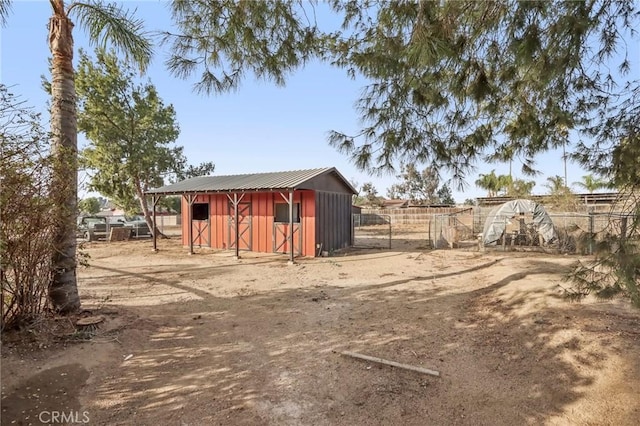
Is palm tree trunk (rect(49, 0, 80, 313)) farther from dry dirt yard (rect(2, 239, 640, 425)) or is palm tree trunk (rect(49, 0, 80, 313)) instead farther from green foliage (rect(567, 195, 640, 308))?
green foliage (rect(567, 195, 640, 308))

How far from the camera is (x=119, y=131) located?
55.9 ft

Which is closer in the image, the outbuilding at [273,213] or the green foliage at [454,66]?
the green foliage at [454,66]

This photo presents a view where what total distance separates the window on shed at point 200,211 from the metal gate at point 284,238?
3.93 metres

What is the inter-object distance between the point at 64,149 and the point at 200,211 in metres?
10.8

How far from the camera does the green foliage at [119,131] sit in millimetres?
16469

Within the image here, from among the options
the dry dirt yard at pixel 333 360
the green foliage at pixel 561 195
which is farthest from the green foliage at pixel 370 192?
the dry dirt yard at pixel 333 360

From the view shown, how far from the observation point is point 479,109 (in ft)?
12.8

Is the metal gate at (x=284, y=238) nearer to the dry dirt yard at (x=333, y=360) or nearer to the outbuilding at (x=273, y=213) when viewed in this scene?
the outbuilding at (x=273, y=213)

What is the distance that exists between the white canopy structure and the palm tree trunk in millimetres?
12818

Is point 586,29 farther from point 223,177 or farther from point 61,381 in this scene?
point 223,177

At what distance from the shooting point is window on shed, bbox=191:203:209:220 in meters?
14.7

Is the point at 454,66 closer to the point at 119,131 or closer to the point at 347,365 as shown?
the point at 347,365


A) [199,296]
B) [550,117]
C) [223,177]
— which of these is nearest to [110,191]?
[223,177]

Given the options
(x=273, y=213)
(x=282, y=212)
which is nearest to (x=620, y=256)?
(x=282, y=212)
